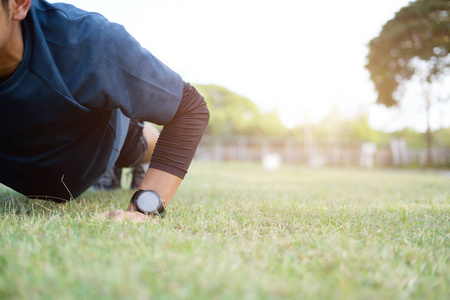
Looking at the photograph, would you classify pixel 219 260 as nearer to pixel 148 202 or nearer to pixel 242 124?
pixel 148 202

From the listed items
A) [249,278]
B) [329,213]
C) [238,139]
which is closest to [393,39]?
[238,139]

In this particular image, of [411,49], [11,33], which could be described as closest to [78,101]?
[11,33]

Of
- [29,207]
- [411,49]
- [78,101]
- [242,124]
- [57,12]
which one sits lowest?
[29,207]

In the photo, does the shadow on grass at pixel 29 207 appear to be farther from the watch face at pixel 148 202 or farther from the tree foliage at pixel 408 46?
the tree foliage at pixel 408 46

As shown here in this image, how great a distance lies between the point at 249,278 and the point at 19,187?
54.7 inches

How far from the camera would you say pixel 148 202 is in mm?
1482

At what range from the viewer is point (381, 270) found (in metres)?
0.88

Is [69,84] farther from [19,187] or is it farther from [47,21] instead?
[19,187]

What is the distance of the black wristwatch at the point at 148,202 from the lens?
1.47 m

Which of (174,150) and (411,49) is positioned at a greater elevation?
(411,49)

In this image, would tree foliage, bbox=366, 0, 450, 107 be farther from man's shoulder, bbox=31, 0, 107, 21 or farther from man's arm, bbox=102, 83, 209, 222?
man's shoulder, bbox=31, 0, 107, 21

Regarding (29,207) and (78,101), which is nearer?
(78,101)

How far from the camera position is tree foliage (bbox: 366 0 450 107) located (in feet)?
48.6

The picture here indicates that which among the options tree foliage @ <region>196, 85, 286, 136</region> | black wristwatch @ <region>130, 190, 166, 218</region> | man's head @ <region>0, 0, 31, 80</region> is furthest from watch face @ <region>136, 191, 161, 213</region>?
tree foliage @ <region>196, 85, 286, 136</region>
